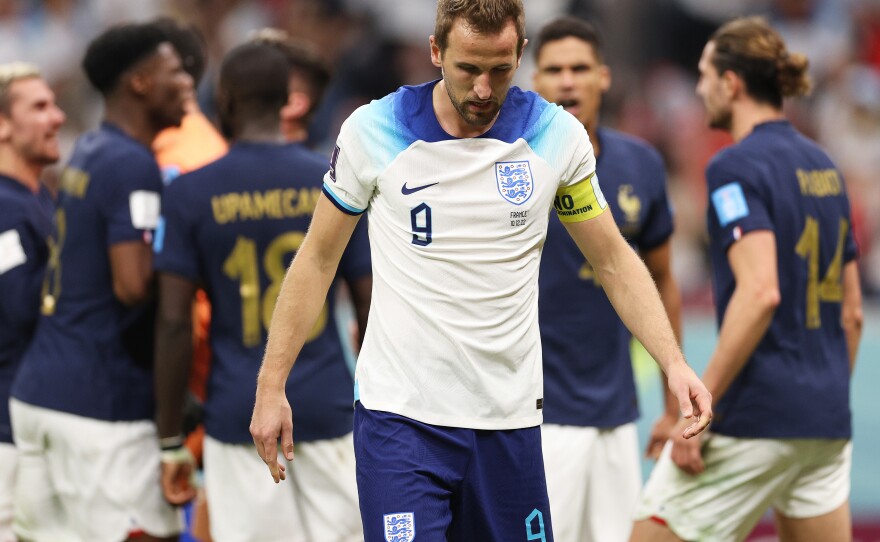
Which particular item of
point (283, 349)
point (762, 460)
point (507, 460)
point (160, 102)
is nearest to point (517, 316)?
point (507, 460)

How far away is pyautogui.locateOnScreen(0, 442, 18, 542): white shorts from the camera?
6.20 meters

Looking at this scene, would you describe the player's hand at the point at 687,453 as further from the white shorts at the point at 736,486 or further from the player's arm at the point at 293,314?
the player's arm at the point at 293,314

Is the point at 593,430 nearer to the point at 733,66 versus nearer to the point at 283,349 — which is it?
the point at 733,66

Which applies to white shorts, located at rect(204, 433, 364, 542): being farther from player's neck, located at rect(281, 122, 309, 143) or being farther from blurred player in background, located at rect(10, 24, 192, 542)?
player's neck, located at rect(281, 122, 309, 143)

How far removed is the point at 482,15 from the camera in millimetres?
3934

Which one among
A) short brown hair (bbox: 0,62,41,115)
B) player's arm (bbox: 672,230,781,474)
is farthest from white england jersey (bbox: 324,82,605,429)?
short brown hair (bbox: 0,62,41,115)

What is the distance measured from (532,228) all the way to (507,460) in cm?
71

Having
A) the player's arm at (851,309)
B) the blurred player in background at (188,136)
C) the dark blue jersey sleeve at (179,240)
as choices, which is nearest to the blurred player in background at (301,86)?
the blurred player in background at (188,136)

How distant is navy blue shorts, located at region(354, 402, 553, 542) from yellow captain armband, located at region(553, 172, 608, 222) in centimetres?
69

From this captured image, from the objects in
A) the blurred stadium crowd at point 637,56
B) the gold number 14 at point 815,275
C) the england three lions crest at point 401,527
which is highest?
the blurred stadium crowd at point 637,56

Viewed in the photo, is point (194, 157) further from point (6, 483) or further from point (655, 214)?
point (655, 214)

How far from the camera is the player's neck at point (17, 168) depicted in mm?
6377

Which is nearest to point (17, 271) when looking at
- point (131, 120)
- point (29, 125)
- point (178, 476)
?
point (29, 125)

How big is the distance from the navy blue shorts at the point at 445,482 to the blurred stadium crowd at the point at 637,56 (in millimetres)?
12520
